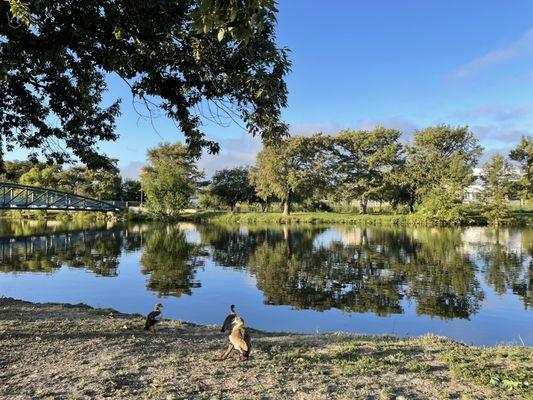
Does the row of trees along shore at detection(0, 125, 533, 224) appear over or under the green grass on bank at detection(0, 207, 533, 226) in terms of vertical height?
over

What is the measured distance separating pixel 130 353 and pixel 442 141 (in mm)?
62953

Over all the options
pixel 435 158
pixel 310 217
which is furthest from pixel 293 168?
pixel 435 158

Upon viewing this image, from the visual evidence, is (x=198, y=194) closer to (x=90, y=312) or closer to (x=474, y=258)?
(x=474, y=258)

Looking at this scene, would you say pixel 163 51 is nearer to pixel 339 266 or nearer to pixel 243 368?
pixel 243 368

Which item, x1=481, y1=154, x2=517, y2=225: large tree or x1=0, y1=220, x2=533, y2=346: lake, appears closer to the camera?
x1=0, y1=220, x2=533, y2=346: lake

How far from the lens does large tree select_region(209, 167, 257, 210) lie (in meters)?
83.9

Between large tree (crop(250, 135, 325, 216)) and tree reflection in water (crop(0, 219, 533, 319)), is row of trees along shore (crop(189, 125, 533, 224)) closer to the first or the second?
large tree (crop(250, 135, 325, 216))

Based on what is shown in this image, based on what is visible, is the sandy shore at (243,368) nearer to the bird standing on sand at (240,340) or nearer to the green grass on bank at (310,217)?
the bird standing on sand at (240,340)

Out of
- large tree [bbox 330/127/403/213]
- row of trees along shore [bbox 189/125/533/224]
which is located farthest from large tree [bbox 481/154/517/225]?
large tree [bbox 330/127/403/213]

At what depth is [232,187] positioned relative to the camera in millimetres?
84500

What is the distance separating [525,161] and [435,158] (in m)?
14.1

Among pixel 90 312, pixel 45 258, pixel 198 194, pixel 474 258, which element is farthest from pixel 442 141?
pixel 90 312

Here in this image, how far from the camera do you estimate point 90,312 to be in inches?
431

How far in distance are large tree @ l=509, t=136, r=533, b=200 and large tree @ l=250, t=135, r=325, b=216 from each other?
2876 centimetres
